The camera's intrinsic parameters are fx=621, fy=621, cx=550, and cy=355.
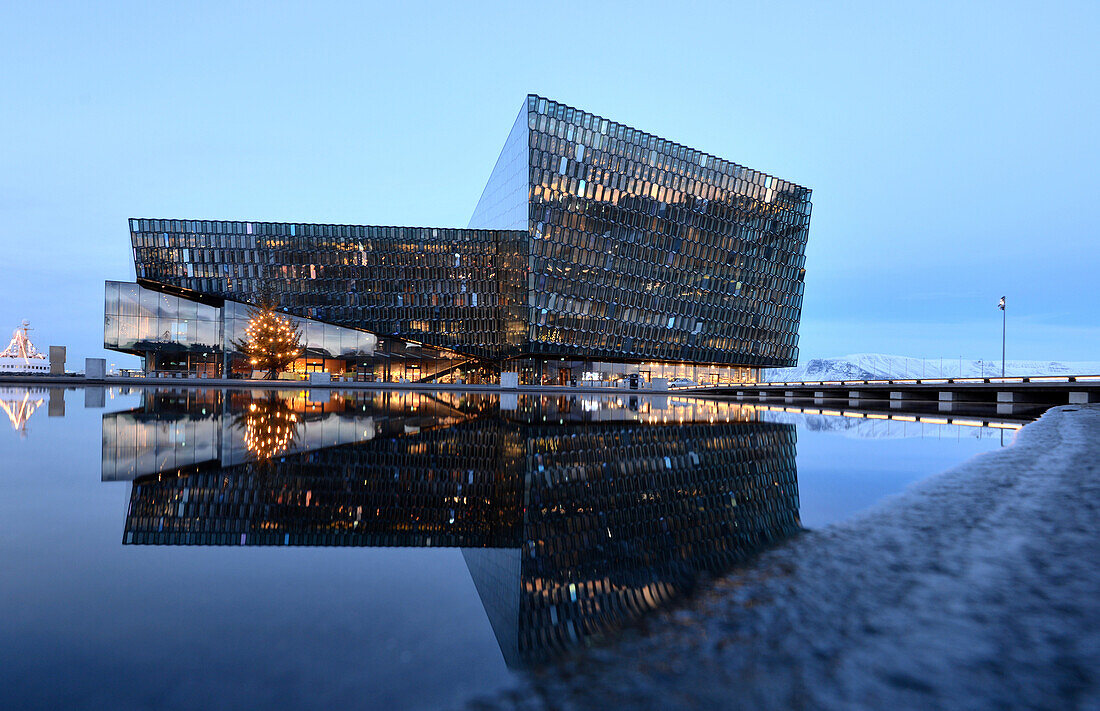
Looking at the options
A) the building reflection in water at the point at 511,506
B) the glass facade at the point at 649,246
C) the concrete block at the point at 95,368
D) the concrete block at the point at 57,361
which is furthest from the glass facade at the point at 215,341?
the building reflection in water at the point at 511,506

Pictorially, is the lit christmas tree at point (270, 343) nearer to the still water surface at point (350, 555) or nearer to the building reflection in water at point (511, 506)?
the building reflection in water at point (511, 506)

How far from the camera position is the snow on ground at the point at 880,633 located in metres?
1.96

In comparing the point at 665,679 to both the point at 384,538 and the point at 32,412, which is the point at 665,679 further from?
the point at 32,412

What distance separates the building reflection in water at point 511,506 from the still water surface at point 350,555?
1.1 inches

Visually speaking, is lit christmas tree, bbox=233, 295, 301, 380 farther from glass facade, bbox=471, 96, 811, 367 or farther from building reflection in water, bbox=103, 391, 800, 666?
building reflection in water, bbox=103, 391, 800, 666

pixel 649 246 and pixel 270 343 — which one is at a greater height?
pixel 649 246

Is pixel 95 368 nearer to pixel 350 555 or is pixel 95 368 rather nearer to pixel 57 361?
pixel 57 361

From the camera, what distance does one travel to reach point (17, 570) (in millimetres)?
3418

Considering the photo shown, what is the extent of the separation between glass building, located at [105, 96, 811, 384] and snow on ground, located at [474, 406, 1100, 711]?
57638mm

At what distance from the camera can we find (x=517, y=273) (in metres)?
62.7

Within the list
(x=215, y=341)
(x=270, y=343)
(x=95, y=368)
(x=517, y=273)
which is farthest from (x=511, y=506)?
(x=215, y=341)

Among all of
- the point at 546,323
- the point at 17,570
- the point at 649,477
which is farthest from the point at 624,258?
the point at 17,570

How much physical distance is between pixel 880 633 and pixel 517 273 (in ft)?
201

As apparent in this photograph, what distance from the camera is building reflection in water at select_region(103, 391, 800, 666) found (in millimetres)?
3352
